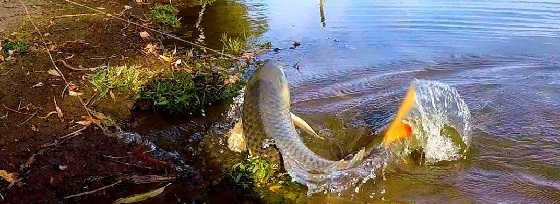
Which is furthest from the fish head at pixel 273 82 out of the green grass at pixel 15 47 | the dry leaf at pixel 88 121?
the green grass at pixel 15 47

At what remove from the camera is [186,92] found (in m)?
6.32

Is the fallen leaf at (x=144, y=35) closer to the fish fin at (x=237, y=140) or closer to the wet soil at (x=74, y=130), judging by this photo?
the wet soil at (x=74, y=130)

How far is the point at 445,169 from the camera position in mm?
5094

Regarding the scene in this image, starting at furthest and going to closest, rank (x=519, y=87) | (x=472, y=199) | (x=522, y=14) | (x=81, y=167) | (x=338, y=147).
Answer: (x=522, y=14) < (x=519, y=87) < (x=338, y=147) < (x=81, y=167) < (x=472, y=199)

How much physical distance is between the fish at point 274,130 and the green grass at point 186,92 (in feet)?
3.03

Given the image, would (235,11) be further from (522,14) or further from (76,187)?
(76,187)

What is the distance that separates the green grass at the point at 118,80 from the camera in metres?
6.49

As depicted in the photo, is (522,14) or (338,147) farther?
(522,14)

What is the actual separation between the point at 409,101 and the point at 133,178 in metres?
2.69

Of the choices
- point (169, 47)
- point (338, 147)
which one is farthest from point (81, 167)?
point (169, 47)

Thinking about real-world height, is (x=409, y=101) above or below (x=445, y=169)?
above

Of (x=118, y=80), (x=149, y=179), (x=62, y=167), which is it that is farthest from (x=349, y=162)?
(x=118, y=80)

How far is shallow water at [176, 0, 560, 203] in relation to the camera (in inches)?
192

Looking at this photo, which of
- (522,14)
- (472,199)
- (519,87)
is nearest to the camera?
(472,199)
